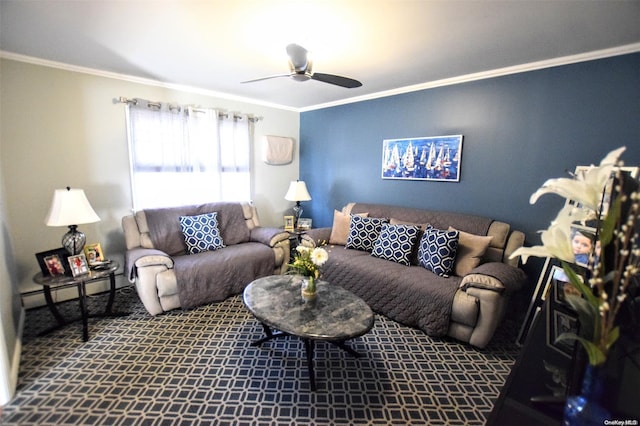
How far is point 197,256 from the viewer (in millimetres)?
3135

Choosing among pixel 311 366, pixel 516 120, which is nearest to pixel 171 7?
pixel 311 366

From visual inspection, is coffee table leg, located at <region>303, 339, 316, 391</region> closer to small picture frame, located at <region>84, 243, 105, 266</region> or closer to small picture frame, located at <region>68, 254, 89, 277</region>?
small picture frame, located at <region>68, 254, 89, 277</region>

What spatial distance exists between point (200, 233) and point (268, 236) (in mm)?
804

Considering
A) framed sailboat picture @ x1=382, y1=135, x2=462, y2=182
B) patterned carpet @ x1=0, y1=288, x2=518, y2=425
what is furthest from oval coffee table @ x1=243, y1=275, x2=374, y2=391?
framed sailboat picture @ x1=382, y1=135, x2=462, y2=182

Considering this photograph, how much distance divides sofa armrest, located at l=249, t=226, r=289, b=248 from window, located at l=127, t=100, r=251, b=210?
2.53 feet

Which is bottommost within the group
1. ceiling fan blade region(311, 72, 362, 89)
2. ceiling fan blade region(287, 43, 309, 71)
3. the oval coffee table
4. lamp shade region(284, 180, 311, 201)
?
the oval coffee table

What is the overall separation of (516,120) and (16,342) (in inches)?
181

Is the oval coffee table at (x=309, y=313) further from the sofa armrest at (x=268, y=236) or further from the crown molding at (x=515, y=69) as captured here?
the crown molding at (x=515, y=69)

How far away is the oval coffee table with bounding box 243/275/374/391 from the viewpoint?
181 cm

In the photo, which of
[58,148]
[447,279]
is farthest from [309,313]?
[58,148]

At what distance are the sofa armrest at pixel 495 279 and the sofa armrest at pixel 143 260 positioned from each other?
107 inches

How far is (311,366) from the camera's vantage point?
193 cm

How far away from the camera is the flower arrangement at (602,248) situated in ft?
2.24

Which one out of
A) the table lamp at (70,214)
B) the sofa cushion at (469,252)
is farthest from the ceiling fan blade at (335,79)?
the table lamp at (70,214)
